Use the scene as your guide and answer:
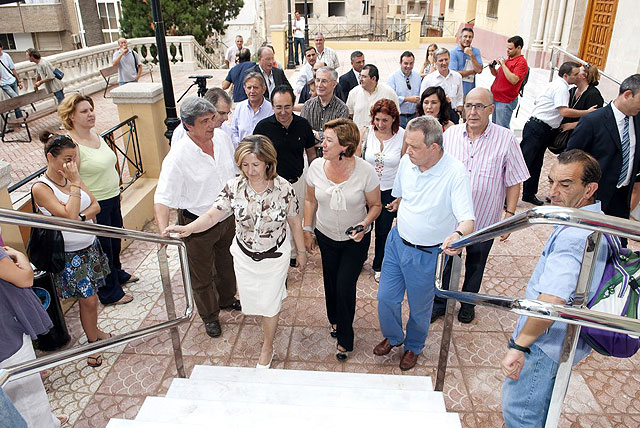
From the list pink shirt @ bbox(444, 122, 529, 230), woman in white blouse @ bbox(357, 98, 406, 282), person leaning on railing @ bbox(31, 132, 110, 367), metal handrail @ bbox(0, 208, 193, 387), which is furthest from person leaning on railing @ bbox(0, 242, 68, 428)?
pink shirt @ bbox(444, 122, 529, 230)

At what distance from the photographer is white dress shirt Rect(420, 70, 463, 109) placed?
21.0 ft

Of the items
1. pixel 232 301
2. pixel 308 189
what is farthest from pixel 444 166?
pixel 232 301

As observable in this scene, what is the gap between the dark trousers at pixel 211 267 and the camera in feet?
13.0

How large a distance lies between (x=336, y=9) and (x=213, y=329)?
52384 mm

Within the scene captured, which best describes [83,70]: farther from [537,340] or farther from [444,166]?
[537,340]

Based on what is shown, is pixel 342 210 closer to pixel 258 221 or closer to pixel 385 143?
pixel 258 221

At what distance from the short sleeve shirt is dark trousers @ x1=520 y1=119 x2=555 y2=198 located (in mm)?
4181

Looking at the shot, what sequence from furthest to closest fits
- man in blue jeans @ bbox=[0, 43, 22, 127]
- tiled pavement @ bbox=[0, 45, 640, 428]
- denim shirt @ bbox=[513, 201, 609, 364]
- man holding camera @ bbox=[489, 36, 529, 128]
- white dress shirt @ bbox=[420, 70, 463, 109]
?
man in blue jeans @ bbox=[0, 43, 22, 127], man holding camera @ bbox=[489, 36, 529, 128], white dress shirt @ bbox=[420, 70, 463, 109], tiled pavement @ bbox=[0, 45, 640, 428], denim shirt @ bbox=[513, 201, 609, 364]

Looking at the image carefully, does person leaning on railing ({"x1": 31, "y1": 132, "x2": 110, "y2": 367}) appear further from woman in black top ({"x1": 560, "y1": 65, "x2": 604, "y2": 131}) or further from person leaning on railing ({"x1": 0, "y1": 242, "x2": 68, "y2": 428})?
woman in black top ({"x1": 560, "y1": 65, "x2": 604, "y2": 131})

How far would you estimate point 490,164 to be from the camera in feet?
12.8

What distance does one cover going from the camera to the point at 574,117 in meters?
5.96

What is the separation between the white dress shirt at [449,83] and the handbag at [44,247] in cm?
478

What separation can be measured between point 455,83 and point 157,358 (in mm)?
4944

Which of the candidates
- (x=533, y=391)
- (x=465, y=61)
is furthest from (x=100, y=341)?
(x=465, y=61)
